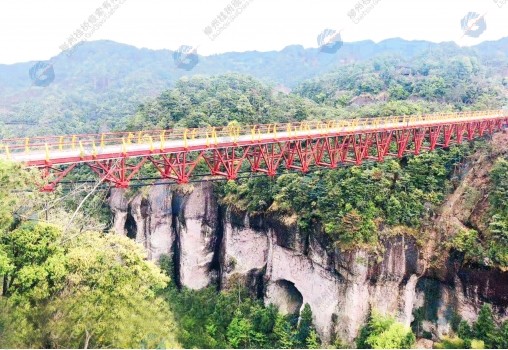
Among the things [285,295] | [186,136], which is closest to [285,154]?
[186,136]

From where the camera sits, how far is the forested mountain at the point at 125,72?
3506 inches

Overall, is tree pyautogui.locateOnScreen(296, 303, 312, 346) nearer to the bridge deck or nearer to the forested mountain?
the bridge deck

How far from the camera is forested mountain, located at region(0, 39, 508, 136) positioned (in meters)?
89.1

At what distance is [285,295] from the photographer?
107 feet

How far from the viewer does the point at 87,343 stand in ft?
42.2

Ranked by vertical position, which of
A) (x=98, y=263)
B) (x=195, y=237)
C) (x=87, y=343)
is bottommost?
(x=195, y=237)

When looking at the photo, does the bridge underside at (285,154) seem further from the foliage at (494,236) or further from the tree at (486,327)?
the tree at (486,327)

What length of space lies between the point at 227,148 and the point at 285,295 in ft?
56.1

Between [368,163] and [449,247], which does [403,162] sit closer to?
[368,163]

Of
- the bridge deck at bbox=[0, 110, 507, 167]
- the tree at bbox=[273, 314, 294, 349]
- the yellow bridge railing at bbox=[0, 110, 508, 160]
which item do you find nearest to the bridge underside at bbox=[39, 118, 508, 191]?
the bridge deck at bbox=[0, 110, 507, 167]

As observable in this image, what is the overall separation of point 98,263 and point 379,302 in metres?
20.2

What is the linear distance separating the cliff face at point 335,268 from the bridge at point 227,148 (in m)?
4.25

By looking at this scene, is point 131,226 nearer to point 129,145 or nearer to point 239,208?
point 239,208

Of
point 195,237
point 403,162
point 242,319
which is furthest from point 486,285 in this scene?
point 195,237
